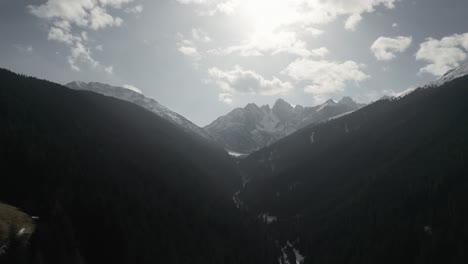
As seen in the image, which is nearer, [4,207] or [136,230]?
[4,207]

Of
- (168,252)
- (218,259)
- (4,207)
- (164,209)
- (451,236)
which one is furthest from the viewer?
(164,209)

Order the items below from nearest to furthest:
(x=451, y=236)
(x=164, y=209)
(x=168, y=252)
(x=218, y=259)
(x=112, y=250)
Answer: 1. (x=112, y=250)
2. (x=168, y=252)
3. (x=218, y=259)
4. (x=451, y=236)
5. (x=164, y=209)

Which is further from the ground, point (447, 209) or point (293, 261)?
point (447, 209)

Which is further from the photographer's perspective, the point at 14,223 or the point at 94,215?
the point at 94,215

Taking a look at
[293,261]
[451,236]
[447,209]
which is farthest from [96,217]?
[447,209]

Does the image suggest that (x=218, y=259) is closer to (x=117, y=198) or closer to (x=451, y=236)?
(x=117, y=198)

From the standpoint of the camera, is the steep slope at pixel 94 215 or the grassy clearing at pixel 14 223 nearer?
the grassy clearing at pixel 14 223

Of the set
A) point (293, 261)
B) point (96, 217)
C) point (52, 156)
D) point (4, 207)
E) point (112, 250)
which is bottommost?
point (293, 261)

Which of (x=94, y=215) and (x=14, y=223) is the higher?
(x=14, y=223)

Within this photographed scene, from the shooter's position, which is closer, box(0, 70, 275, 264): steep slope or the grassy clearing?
the grassy clearing
